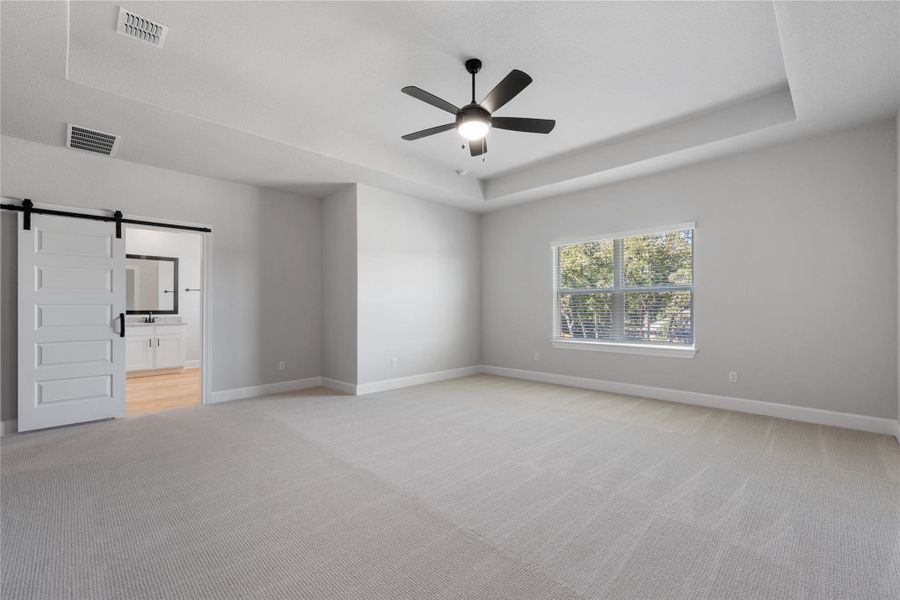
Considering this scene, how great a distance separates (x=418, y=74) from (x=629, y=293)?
12.3 ft

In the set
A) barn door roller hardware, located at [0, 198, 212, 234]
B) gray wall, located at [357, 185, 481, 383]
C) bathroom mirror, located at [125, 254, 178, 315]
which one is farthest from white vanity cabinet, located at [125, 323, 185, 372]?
gray wall, located at [357, 185, 481, 383]

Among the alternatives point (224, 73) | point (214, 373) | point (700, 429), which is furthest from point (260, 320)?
point (700, 429)

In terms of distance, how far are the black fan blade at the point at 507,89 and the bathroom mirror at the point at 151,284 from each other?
726 cm

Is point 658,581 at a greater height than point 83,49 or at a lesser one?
lesser

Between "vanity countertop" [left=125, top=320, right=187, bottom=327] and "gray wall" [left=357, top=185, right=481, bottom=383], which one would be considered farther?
"vanity countertop" [left=125, top=320, right=187, bottom=327]

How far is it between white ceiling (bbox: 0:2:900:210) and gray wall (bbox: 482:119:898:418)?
359mm

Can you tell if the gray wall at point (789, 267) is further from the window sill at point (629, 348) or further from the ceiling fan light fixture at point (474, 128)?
the ceiling fan light fixture at point (474, 128)

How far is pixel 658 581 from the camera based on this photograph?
1.75 metres

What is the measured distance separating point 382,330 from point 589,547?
4.06m

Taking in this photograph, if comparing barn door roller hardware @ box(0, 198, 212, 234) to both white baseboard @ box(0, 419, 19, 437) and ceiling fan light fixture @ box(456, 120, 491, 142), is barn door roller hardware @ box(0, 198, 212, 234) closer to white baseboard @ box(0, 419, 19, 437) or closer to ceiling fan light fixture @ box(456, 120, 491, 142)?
white baseboard @ box(0, 419, 19, 437)

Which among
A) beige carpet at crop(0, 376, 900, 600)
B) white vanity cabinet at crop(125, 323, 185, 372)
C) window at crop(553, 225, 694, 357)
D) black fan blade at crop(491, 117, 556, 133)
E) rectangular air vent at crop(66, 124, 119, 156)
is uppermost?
rectangular air vent at crop(66, 124, 119, 156)

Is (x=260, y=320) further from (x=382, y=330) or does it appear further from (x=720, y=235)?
(x=720, y=235)

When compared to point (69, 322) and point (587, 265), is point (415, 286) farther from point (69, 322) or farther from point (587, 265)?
point (69, 322)

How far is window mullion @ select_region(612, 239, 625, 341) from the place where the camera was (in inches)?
215
